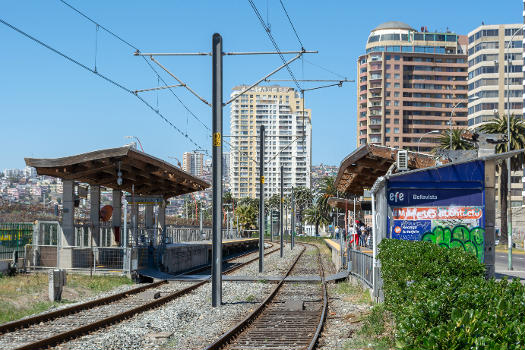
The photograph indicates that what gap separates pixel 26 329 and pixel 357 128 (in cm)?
13339

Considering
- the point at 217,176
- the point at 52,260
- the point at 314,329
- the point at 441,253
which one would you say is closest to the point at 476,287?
the point at 441,253

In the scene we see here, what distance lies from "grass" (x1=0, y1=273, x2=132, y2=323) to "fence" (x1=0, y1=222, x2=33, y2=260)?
2393 millimetres

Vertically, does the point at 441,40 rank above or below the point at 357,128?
above

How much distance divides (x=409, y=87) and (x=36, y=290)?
123763 millimetres

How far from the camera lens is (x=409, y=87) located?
136625 millimetres

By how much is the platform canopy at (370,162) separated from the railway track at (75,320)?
850cm

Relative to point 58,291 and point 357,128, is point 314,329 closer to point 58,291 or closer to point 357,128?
point 58,291

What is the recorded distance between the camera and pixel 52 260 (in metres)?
26.2

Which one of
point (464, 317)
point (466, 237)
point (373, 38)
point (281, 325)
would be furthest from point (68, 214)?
point (373, 38)

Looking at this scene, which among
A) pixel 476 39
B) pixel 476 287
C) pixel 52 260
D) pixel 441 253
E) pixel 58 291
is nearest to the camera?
pixel 476 287

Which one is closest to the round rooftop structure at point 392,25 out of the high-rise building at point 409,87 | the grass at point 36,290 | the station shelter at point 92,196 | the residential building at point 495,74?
the high-rise building at point 409,87

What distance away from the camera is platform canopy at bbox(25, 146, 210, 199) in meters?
24.7

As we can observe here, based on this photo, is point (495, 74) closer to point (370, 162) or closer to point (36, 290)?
point (370, 162)

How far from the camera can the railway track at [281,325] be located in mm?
12477
